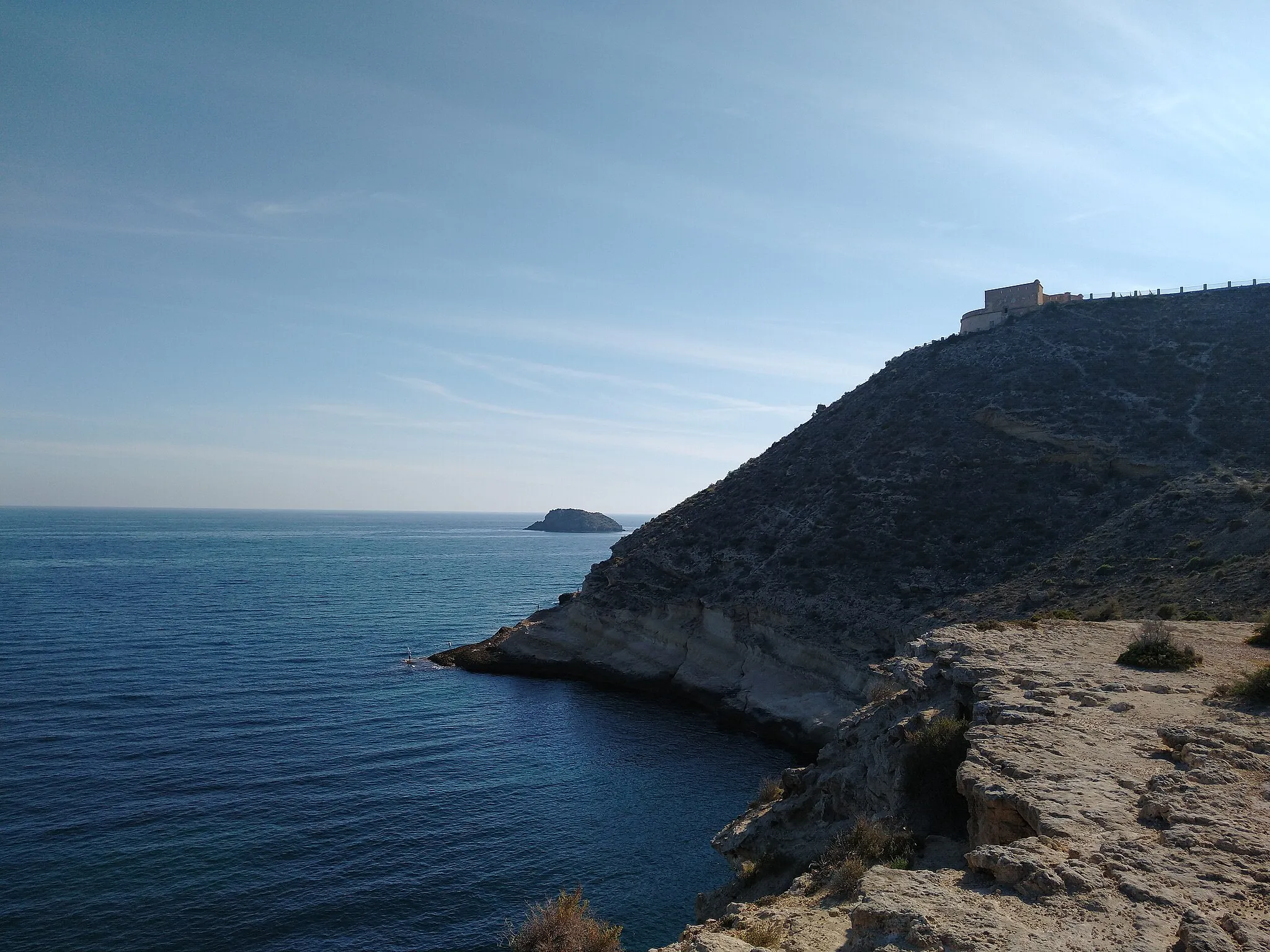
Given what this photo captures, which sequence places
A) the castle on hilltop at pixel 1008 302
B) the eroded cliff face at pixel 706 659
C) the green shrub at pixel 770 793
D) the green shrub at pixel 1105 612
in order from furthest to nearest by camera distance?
the castle on hilltop at pixel 1008 302 → the eroded cliff face at pixel 706 659 → the green shrub at pixel 1105 612 → the green shrub at pixel 770 793

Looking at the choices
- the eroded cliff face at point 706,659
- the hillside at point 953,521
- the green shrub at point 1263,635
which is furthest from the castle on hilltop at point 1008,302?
the green shrub at point 1263,635

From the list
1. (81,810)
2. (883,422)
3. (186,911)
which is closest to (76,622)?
(81,810)

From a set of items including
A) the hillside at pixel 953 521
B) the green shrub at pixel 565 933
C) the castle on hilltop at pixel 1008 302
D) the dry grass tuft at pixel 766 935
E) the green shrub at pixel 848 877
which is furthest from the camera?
the castle on hilltop at pixel 1008 302

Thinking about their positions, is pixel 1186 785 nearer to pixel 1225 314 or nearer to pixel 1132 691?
pixel 1132 691

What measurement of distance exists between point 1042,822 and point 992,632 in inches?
477

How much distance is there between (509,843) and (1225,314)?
57.1 meters

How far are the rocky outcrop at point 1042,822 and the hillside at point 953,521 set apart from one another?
52.5 ft

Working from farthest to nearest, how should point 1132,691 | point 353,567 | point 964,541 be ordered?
1. point 353,567
2. point 964,541
3. point 1132,691

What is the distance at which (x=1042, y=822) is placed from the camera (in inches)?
340

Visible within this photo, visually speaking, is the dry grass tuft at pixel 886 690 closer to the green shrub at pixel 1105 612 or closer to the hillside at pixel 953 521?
the green shrub at pixel 1105 612

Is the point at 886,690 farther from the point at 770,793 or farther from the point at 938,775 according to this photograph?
the point at 938,775

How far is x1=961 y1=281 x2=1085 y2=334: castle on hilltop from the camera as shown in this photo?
196ft

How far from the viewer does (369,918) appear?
18.7m

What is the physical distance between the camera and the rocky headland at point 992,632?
316 inches
